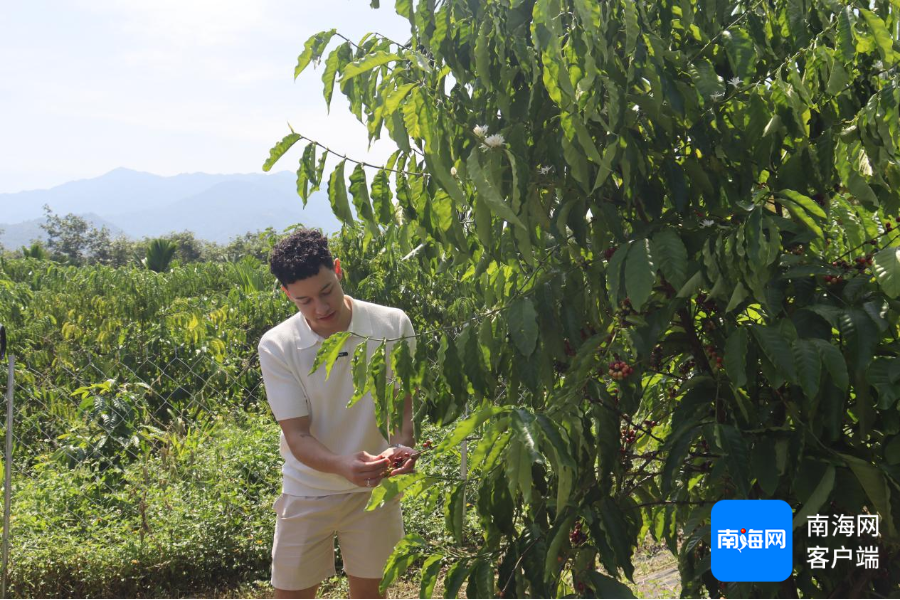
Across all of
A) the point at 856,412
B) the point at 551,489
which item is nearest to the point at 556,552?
the point at 551,489

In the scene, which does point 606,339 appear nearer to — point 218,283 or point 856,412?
point 856,412

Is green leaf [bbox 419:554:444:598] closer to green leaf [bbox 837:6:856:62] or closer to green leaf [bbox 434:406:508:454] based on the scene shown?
green leaf [bbox 434:406:508:454]

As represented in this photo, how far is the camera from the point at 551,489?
1.83 meters

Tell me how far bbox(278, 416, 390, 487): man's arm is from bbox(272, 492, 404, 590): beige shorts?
0.19 m

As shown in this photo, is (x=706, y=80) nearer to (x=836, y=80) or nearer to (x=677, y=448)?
(x=836, y=80)

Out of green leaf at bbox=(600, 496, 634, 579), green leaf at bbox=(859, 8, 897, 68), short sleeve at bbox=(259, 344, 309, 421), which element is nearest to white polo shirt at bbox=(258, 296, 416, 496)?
short sleeve at bbox=(259, 344, 309, 421)

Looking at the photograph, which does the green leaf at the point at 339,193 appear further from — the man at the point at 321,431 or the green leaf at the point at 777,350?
the green leaf at the point at 777,350

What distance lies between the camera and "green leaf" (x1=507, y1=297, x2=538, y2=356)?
1.55 metres

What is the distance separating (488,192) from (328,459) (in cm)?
109

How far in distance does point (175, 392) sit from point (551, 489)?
4194mm

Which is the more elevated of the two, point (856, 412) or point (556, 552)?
point (856, 412)

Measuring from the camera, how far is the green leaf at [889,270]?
1.36m

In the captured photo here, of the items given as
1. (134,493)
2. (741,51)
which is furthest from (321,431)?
(134,493)

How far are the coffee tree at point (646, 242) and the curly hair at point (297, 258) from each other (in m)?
0.46
